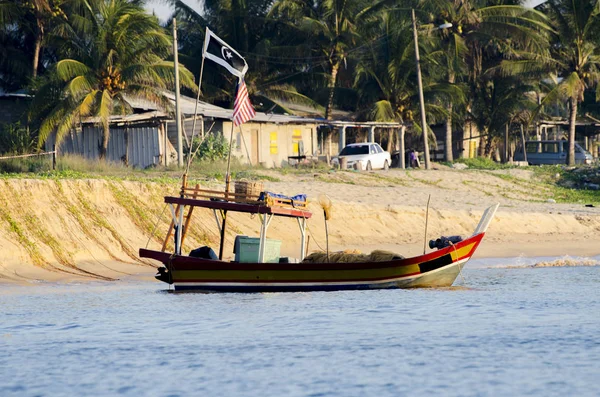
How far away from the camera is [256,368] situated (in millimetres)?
13555

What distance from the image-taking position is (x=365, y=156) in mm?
44250

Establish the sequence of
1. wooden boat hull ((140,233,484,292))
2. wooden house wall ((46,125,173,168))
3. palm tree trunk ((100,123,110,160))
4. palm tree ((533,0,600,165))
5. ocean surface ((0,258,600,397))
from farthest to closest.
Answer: palm tree ((533,0,600,165)) → wooden house wall ((46,125,173,168)) → palm tree trunk ((100,123,110,160)) → wooden boat hull ((140,233,484,292)) → ocean surface ((0,258,600,397))

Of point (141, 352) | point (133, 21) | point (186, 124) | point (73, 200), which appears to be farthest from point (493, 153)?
point (141, 352)

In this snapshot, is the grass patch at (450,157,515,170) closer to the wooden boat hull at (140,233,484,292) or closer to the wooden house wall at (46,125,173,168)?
the wooden house wall at (46,125,173,168)

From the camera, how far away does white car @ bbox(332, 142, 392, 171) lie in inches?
1719

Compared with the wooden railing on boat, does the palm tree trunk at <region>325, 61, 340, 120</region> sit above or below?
above

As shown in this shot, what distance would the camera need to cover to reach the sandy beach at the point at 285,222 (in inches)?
910

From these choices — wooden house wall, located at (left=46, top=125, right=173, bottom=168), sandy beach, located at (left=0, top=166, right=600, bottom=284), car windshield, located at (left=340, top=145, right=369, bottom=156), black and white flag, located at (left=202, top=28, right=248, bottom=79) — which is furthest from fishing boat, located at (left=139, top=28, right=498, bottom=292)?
car windshield, located at (left=340, top=145, right=369, bottom=156)

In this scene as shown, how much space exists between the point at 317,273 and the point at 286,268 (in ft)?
1.94

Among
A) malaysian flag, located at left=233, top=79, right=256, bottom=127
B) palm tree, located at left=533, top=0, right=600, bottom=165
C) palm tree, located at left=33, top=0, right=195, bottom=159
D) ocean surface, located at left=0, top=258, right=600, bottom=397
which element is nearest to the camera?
ocean surface, located at left=0, top=258, right=600, bottom=397

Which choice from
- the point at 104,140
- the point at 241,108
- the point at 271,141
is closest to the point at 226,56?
the point at 241,108

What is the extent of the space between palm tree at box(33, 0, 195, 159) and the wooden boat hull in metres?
18.0

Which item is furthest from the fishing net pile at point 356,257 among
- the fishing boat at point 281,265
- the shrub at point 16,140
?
the shrub at point 16,140

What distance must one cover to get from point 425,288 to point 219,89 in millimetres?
32319
